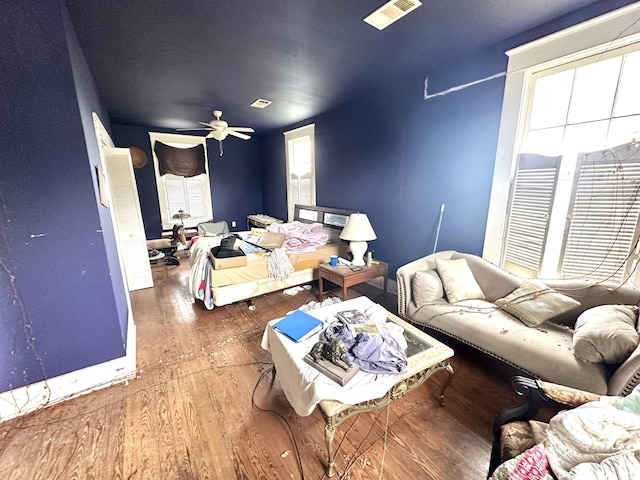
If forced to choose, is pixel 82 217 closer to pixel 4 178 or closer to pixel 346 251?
pixel 4 178

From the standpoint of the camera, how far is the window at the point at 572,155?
170cm

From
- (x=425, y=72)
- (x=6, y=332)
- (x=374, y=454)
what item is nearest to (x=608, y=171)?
(x=425, y=72)

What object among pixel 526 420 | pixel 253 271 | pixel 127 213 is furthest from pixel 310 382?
pixel 127 213

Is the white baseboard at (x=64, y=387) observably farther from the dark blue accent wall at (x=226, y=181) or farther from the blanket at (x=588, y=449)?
the dark blue accent wall at (x=226, y=181)

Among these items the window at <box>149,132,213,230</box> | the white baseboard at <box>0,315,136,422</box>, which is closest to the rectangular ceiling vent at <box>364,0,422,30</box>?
the white baseboard at <box>0,315,136,422</box>

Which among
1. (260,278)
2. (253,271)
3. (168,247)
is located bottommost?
(168,247)

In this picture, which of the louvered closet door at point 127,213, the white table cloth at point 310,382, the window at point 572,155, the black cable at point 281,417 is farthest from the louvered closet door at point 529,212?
the louvered closet door at point 127,213

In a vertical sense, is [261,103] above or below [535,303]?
above

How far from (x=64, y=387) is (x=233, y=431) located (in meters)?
1.27

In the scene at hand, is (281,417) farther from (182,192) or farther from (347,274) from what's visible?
(182,192)

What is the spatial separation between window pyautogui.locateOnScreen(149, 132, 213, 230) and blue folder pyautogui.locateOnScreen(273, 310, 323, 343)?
4.88m

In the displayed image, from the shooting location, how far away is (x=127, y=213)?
351cm

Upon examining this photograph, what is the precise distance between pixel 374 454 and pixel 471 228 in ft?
6.91

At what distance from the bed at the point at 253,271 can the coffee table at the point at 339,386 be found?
1338 millimetres
